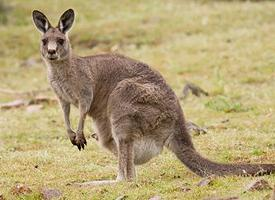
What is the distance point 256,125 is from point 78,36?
10.3m

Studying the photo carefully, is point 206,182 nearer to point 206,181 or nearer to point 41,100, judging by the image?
point 206,181

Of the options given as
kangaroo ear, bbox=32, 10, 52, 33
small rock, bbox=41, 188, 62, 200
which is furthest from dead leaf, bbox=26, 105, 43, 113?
small rock, bbox=41, 188, 62, 200

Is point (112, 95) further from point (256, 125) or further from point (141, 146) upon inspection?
point (256, 125)

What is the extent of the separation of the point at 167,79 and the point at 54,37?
317 inches

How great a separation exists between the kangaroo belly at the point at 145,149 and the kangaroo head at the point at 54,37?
1.40 m

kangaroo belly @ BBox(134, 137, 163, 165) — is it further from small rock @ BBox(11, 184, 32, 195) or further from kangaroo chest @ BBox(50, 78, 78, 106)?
small rock @ BBox(11, 184, 32, 195)

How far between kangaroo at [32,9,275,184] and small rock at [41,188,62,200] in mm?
689

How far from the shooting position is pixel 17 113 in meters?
14.0

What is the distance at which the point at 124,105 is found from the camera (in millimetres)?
8086

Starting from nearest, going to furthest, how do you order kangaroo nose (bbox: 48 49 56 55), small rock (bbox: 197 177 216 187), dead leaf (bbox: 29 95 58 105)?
small rock (bbox: 197 177 216 187)
kangaroo nose (bbox: 48 49 56 55)
dead leaf (bbox: 29 95 58 105)

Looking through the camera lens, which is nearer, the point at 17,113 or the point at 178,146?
the point at 178,146

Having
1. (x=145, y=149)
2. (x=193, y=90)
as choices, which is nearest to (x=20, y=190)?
(x=145, y=149)

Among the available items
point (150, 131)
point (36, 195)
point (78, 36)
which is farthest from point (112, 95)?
point (78, 36)

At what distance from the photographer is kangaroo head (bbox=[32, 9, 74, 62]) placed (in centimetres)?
859
